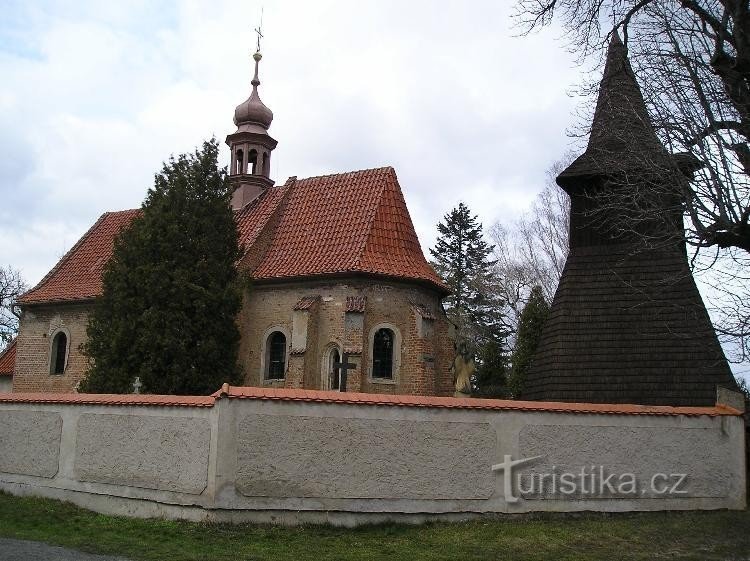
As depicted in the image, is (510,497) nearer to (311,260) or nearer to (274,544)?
(274,544)

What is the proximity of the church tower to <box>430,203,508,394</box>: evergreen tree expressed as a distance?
1297cm

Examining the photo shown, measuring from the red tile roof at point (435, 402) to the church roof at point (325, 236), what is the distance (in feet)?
31.3

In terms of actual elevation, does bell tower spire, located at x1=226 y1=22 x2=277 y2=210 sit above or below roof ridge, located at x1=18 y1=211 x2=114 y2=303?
above

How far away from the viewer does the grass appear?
854cm

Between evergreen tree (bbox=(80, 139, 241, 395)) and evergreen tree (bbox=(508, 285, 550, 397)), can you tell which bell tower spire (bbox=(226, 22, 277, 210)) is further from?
evergreen tree (bbox=(508, 285, 550, 397))

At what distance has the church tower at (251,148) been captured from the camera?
1072 inches

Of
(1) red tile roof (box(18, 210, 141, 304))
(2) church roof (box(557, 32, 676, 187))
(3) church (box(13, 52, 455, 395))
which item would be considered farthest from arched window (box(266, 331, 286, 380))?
(2) church roof (box(557, 32, 676, 187))

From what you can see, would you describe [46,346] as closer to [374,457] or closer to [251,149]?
[251,149]

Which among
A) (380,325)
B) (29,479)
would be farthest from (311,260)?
(29,479)

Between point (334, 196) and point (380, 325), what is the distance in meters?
5.09

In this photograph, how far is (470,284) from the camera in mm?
41250

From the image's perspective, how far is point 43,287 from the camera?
25.8m

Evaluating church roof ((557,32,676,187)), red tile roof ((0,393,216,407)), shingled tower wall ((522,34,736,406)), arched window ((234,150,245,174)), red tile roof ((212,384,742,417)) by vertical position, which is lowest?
red tile roof ((0,393,216,407))

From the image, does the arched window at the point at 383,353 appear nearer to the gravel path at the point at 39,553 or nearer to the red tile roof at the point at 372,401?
the red tile roof at the point at 372,401
